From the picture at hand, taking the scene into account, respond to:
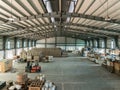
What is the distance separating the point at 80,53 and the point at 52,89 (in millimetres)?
32458

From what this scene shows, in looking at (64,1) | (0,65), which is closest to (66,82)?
(64,1)

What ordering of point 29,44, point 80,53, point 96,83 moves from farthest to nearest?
point 29,44 < point 80,53 < point 96,83

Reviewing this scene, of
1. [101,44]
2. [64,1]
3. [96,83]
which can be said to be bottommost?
[96,83]

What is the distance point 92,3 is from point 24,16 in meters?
6.79

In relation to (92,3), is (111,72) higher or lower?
lower

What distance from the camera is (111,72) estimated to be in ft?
63.7

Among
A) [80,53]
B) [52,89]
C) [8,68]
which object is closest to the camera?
[52,89]

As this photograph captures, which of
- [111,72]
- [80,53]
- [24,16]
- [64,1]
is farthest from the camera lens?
[80,53]

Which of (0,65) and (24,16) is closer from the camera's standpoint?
(24,16)

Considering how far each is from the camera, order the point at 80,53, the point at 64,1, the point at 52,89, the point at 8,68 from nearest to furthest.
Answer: the point at 52,89 → the point at 64,1 → the point at 8,68 → the point at 80,53

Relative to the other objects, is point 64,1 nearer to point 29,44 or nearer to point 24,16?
point 24,16

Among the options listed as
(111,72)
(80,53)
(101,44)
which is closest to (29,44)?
(80,53)

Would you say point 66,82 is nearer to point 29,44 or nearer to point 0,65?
point 0,65

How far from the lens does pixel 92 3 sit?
480 inches
